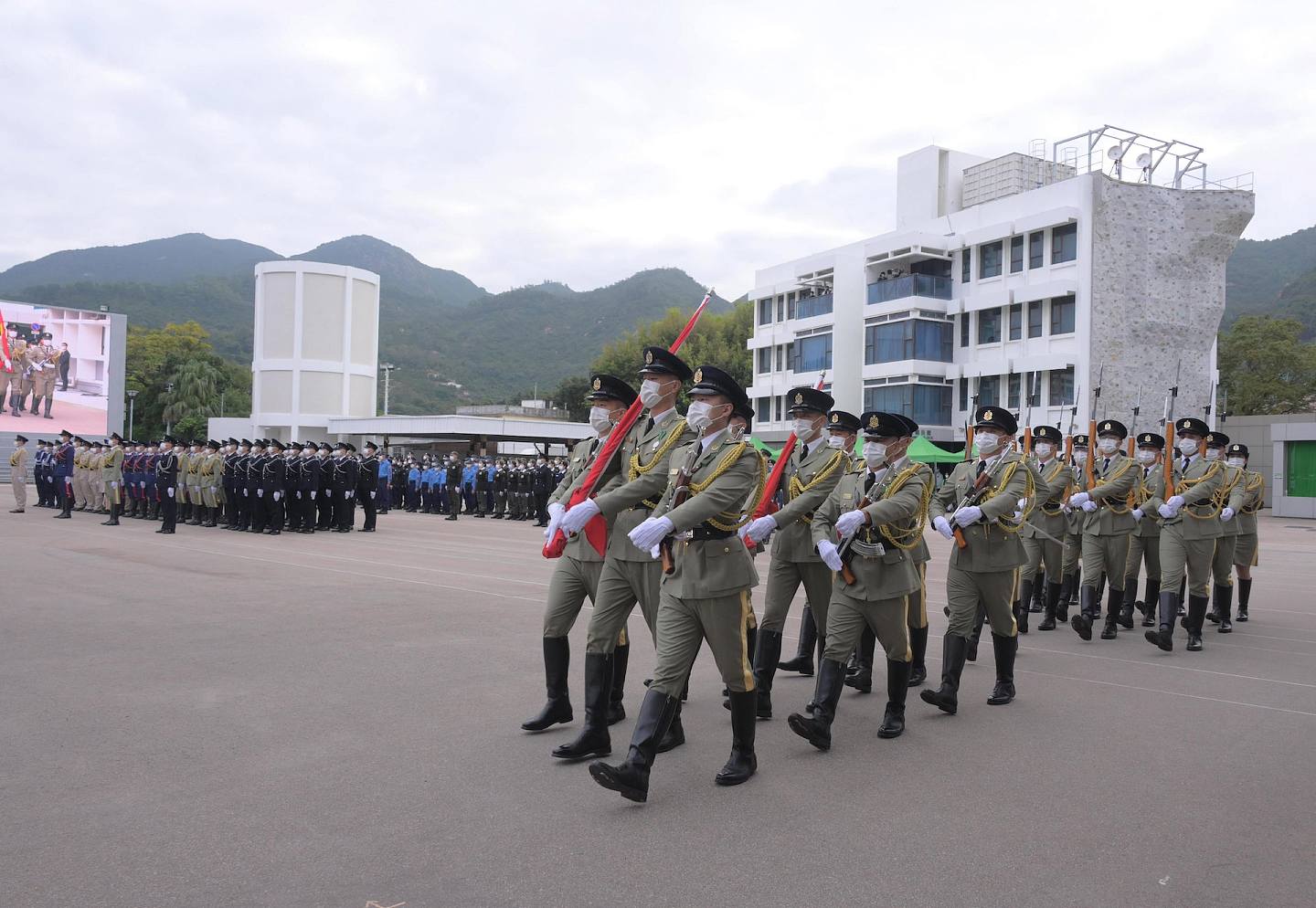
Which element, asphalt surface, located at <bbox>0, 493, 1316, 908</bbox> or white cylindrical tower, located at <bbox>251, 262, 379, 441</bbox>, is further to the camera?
white cylindrical tower, located at <bbox>251, 262, 379, 441</bbox>

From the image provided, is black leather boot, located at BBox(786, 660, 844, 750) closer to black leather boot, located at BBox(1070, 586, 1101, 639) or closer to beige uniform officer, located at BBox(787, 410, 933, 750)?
beige uniform officer, located at BBox(787, 410, 933, 750)

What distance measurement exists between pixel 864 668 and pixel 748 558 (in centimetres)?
250

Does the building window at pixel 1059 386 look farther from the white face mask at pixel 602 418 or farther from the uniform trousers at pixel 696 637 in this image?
the uniform trousers at pixel 696 637

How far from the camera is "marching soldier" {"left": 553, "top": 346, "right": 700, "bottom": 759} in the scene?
5121 millimetres

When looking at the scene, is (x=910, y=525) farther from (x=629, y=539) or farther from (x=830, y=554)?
(x=629, y=539)

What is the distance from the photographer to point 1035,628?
10.1 m

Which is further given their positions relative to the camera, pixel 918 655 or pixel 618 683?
pixel 918 655

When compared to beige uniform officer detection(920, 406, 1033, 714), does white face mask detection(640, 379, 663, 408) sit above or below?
above

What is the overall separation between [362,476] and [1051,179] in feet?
111

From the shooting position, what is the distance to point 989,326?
134 ft

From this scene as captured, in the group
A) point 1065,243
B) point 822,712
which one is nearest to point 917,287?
point 1065,243

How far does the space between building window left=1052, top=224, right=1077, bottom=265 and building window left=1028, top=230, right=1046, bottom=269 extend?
592 millimetres

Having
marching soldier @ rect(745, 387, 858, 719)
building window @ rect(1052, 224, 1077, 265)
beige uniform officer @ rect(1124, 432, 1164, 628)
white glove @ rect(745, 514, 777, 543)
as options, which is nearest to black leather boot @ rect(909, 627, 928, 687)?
marching soldier @ rect(745, 387, 858, 719)


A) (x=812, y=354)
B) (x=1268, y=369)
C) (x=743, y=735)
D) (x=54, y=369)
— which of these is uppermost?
(x=1268, y=369)
